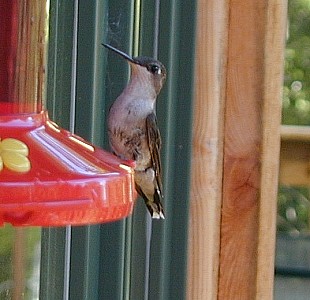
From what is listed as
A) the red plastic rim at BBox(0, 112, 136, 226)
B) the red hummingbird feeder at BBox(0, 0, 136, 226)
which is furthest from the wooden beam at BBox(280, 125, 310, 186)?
the red plastic rim at BBox(0, 112, 136, 226)

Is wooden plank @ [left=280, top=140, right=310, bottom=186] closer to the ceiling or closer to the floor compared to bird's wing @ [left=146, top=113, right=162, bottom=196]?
closer to the floor

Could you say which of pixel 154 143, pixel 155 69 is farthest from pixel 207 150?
pixel 155 69

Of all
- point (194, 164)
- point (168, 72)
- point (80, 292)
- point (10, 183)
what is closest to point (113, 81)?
point (168, 72)

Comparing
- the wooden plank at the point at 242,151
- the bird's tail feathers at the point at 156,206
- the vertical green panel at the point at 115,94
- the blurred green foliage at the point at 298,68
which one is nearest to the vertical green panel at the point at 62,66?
the vertical green panel at the point at 115,94

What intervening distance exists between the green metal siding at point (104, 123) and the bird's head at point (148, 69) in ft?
0.17

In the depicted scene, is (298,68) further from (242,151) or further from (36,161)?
(36,161)

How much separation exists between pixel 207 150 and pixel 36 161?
148cm

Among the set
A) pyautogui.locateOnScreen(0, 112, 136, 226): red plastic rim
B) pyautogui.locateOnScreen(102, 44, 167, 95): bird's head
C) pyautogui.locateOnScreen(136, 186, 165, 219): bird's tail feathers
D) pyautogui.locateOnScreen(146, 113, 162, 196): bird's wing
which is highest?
pyautogui.locateOnScreen(102, 44, 167, 95): bird's head

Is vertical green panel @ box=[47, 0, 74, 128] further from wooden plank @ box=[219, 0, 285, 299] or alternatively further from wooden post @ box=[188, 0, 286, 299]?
wooden plank @ box=[219, 0, 285, 299]

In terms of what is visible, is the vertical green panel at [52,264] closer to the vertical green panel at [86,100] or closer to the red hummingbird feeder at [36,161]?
the vertical green panel at [86,100]

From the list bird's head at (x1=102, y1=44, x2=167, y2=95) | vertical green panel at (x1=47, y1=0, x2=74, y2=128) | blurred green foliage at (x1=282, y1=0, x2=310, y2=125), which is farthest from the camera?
blurred green foliage at (x1=282, y1=0, x2=310, y2=125)

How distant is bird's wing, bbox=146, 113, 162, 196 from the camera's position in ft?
9.08

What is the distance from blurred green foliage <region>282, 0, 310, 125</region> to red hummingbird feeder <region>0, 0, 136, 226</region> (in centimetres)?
Result: 199

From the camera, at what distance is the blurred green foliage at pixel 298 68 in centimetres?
370
